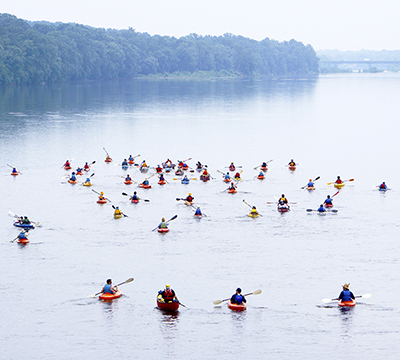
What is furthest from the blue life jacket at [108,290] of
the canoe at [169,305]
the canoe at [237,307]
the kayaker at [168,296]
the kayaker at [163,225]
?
the kayaker at [163,225]

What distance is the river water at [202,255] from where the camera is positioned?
3048 centimetres

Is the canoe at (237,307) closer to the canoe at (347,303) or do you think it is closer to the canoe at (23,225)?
the canoe at (347,303)

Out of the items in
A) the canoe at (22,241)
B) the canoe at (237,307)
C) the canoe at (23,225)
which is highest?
the canoe at (23,225)

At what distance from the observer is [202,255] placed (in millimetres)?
41500

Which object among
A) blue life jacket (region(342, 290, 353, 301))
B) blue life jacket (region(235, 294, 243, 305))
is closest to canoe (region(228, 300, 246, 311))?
blue life jacket (region(235, 294, 243, 305))

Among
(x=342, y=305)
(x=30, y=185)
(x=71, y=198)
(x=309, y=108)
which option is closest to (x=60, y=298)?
(x=342, y=305)

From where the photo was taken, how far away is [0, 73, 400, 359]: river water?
30.5 metres

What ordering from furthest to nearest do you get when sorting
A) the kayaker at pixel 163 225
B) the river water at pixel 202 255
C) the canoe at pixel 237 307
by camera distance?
1. the kayaker at pixel 163 225
2. the canoe at pixel 237 307
3. the river water at pixel 202 255

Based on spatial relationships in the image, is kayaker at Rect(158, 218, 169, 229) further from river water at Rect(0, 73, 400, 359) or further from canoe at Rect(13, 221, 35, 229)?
canoe at Rect(13, 221, 35, 229)

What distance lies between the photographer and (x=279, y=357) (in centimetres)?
2895

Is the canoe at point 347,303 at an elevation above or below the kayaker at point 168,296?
below

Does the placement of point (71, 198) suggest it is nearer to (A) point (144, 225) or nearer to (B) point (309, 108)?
(A) point (144, 225)

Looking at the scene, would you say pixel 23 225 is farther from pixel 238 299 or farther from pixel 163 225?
pixel 238 299

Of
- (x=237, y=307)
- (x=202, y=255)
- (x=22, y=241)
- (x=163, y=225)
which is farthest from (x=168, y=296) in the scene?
(x=22, y=241)
